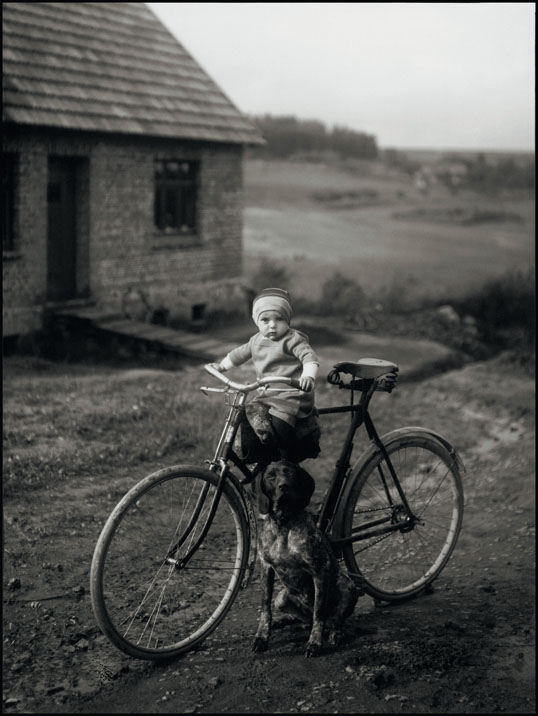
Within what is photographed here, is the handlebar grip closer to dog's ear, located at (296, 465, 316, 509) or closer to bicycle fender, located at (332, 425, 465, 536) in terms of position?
dog's ear, located at (296, 465, 316, 509)

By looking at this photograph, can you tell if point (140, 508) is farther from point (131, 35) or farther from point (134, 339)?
point (131, 35)

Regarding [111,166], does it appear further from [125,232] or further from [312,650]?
[312,650]

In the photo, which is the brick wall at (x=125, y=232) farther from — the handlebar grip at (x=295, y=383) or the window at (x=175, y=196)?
the handlebar grip at (x=295, y=383)

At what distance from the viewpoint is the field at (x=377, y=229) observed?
17641 mm

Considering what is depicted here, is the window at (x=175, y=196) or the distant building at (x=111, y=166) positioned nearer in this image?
the distant building at (x=111, y=166)

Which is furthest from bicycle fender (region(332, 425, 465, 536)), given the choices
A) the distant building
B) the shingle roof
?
the shingle roof

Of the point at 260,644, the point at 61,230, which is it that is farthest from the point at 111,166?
the point at 260,644

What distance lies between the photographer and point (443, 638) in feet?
12.5

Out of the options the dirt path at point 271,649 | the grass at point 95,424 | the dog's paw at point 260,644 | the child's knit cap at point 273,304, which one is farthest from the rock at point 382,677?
the grass at point 95,424

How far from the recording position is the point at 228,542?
4.70 meters

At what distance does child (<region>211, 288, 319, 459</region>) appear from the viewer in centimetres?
344

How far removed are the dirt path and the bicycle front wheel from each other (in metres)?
0.12

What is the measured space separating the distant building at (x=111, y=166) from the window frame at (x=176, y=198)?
21mm

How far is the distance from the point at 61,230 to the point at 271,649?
1003 centimetres
